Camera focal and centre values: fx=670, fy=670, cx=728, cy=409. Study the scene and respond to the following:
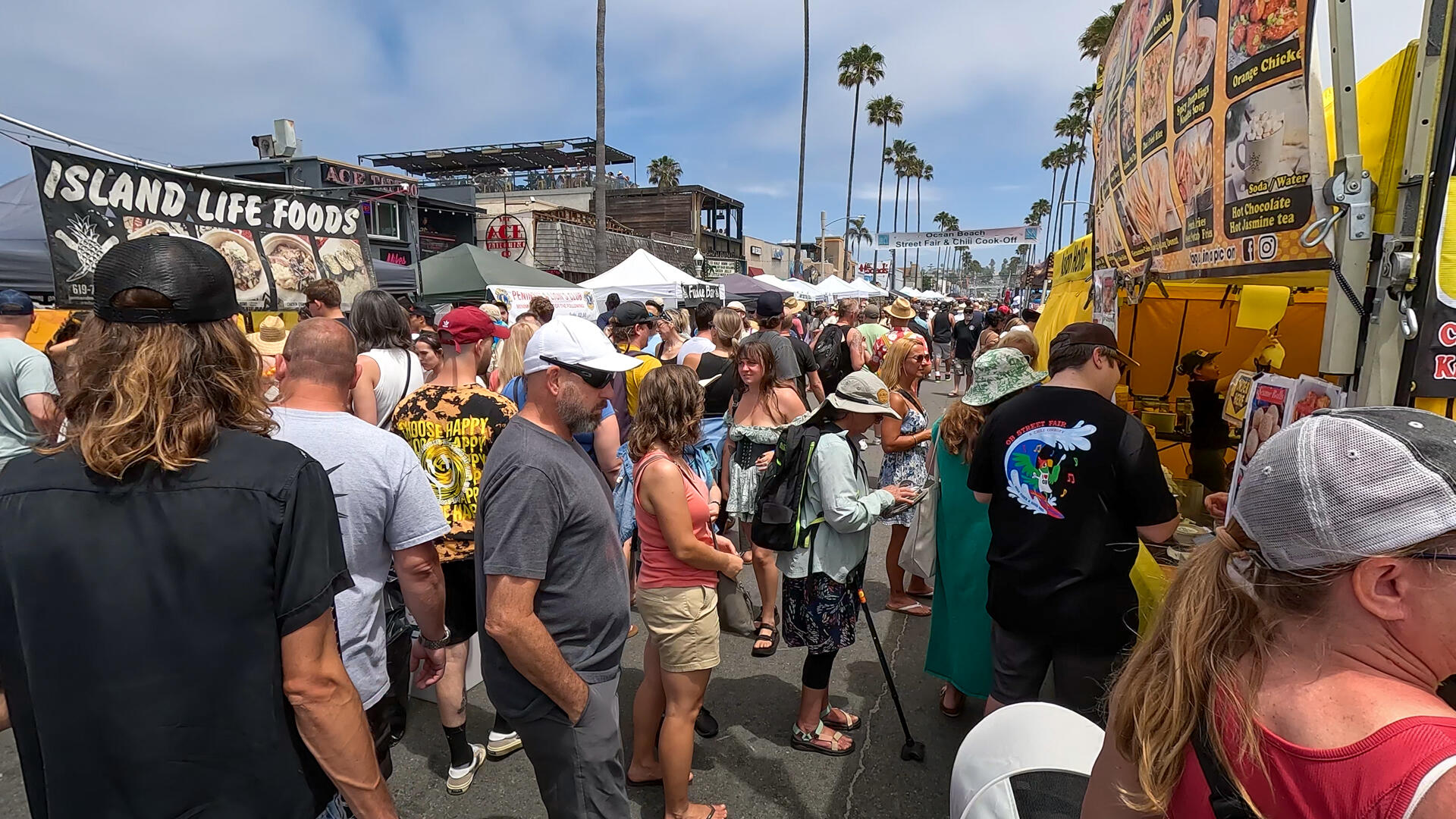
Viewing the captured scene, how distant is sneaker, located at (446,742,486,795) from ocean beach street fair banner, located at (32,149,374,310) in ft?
13.5

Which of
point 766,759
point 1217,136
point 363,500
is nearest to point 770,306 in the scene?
point 766,759

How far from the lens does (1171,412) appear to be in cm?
482

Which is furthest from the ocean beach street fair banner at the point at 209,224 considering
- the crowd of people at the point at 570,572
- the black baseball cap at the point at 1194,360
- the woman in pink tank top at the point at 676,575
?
the black baseball cap at the point at 1194,360

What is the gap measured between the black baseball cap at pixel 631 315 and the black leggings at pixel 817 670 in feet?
11.9

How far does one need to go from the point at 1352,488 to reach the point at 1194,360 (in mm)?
4471

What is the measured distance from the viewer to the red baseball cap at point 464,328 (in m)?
3.62

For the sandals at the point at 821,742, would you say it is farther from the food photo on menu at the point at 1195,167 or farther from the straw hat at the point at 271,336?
the straw hat at the point at 271,336

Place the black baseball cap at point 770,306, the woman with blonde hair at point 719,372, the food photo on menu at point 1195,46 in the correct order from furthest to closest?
the black baseball cap at point 770,306 → the woman with blonde hair at point 719,372 → the food photo on menu at point 1195,46

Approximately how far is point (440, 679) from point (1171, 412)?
497 cm

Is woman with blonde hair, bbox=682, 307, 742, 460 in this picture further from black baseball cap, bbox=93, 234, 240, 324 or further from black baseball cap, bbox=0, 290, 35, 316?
black baseball cap, bbox=0, 290, 35, 316

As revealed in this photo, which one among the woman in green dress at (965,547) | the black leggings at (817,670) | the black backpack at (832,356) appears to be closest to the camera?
the black leggings at (817,670)

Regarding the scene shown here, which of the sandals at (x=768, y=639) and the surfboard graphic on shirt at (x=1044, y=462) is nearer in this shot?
the surfboard graphic on shirt at (x=1044, y=462)

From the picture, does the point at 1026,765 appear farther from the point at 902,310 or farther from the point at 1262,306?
the point at 902,310

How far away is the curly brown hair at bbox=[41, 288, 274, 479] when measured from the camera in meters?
1.14
